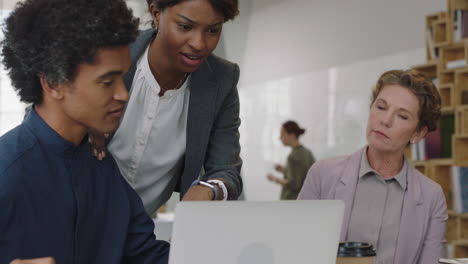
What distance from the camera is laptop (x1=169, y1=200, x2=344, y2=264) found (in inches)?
48.4

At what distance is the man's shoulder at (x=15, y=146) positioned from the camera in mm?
1387

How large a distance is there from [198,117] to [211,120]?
0.04 meters

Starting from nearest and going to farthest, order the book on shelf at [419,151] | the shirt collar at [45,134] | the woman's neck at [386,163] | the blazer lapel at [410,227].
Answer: the shirt collar at [45,134]
the blazer lapel at [410,227]
the woman's neck at [386,163]
the book on shelf at [419,151]

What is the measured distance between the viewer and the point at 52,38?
1386mm

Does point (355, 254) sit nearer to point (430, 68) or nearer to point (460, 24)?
point (460, 24)

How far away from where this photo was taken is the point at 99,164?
164 centimetres

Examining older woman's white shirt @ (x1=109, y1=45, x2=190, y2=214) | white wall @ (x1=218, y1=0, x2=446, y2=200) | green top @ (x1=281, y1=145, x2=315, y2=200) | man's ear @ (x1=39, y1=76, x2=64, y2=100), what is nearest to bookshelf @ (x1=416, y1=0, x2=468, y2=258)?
white wall @ (x1=218, y1=0, x2=446, y2=200)

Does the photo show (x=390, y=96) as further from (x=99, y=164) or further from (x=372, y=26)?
(x=372, y=26)

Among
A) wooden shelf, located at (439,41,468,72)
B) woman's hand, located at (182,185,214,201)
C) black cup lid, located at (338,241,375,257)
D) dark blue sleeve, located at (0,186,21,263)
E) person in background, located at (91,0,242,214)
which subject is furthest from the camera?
wooden shelf, located at (439,41,468,72)

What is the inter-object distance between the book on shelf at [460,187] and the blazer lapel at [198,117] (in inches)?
128

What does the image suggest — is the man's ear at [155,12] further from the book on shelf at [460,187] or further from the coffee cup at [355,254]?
the book on shelf at [460,187]

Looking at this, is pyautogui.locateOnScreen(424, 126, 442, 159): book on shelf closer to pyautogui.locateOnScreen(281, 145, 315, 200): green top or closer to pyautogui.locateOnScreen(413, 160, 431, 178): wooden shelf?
pyautogui.locateOnScreen(413, 160, 431, 178): wooden shelf

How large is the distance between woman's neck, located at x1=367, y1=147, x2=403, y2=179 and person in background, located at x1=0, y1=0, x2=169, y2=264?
3.85 ft

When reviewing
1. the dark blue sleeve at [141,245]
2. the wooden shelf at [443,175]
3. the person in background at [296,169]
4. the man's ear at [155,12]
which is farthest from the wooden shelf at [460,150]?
the dark blue sleeve at [141,245]
